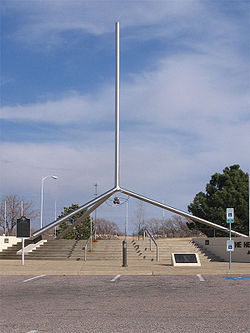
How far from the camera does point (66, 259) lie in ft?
89.2

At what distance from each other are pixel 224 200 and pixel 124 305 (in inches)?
1484

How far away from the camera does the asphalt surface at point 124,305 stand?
7.47 m

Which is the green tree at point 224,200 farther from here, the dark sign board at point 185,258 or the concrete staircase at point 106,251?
the dark sign board at point 185,258

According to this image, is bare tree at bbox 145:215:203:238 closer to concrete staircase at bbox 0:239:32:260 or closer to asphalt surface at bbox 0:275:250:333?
concrete staircase at bbox 0:239:32:260

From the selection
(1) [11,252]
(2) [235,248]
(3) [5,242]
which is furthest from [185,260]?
(3) [5,242]

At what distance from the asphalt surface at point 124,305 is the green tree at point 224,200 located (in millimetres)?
29422

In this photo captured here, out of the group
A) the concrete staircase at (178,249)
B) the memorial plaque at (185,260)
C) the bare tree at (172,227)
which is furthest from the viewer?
the bare tree at (172,227)

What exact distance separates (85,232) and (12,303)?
42281 millimetres

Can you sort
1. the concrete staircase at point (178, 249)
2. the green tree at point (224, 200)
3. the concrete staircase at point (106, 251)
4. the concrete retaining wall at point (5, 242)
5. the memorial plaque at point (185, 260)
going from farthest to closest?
the green tree at point (224, 200)
the concrete retaining wall at point (5, 242)
the concrete staircase at point (178, 249)
the concrete staircase at point (106, 251)
the memorial plaque at point (185, 260)

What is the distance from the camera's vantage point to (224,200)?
4628cm

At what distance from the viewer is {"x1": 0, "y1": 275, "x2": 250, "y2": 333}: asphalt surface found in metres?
7.47

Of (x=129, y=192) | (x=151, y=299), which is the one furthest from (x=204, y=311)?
(x=129, y=192)

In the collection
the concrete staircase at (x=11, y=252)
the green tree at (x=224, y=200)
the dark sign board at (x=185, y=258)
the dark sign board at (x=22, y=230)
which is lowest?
the concrete staircase at (x=11, y=252)

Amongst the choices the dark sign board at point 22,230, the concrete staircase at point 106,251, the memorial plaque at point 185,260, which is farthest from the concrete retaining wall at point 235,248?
the dark sign board at point 22,230
